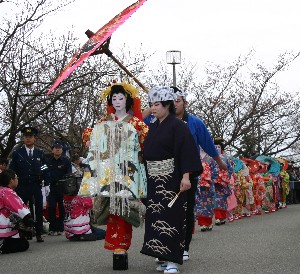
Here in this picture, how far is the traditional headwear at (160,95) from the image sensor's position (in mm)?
6395

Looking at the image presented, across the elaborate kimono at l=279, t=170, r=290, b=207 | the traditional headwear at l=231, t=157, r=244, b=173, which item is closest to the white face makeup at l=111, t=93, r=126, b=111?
the traditional headwear at l=231, t=157, r=244, b=173

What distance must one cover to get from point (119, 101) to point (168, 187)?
3.73 feet

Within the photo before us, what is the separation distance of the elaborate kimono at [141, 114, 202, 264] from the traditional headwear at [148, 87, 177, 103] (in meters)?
0.25

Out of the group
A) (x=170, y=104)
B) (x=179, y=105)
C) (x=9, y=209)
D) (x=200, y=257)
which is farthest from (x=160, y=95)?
(x=9, y=209)

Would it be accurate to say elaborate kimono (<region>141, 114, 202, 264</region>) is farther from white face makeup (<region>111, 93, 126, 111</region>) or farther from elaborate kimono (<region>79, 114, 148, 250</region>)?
white face makeup (<region>111, 93, 126, 111</region>)

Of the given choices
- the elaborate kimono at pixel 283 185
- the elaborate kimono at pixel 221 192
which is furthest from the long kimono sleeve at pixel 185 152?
the elaborate kimono at pixel 283 185

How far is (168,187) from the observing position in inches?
243

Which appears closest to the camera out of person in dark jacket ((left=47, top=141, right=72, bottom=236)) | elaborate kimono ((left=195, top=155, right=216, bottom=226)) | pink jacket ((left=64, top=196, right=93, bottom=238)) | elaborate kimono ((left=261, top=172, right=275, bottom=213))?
pink jacket ((left=64, top=196, right=93, bottom=238))

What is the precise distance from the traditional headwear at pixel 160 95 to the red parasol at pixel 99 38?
0.68 meters

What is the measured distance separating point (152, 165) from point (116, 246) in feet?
2.88

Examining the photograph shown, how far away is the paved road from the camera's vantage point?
6.36m

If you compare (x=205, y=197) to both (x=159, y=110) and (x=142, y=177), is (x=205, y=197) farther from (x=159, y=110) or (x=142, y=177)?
(x=159, y=110)

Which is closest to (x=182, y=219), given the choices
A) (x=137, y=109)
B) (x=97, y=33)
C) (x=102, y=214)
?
(x=102, y=214)

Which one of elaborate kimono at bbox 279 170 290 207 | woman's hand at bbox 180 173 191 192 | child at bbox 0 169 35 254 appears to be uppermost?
woman's hand at bbox 180 173 191 192
